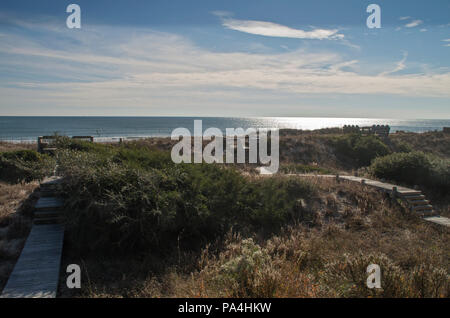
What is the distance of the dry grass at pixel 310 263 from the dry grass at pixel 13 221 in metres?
1.09

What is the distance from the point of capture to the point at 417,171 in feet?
49.2

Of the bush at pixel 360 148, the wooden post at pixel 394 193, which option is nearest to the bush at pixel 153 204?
the wooden post at pixel 394 193

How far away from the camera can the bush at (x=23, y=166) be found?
41.1 feet

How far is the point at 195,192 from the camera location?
775cm

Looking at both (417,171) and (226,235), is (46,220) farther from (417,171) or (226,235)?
(417,171)

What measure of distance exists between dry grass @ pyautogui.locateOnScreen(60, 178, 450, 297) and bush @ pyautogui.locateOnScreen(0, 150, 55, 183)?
26.0 feet

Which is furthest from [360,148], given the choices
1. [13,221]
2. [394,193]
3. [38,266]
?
[38,266]

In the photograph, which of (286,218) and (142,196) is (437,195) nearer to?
(286,218)

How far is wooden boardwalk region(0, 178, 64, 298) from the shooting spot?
15.9 feet

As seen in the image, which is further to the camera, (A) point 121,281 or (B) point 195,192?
(B) point 195,192

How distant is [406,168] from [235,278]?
14.1 metres

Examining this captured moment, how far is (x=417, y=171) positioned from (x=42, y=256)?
54.3 feet

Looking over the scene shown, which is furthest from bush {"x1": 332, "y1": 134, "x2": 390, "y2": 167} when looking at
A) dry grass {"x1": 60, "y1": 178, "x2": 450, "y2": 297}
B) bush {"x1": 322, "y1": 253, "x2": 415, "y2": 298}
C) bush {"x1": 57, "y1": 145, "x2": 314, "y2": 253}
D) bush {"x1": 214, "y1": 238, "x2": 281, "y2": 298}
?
bush {"x1": 214, "y1": 238, "x2": 281, "y2": 298}
